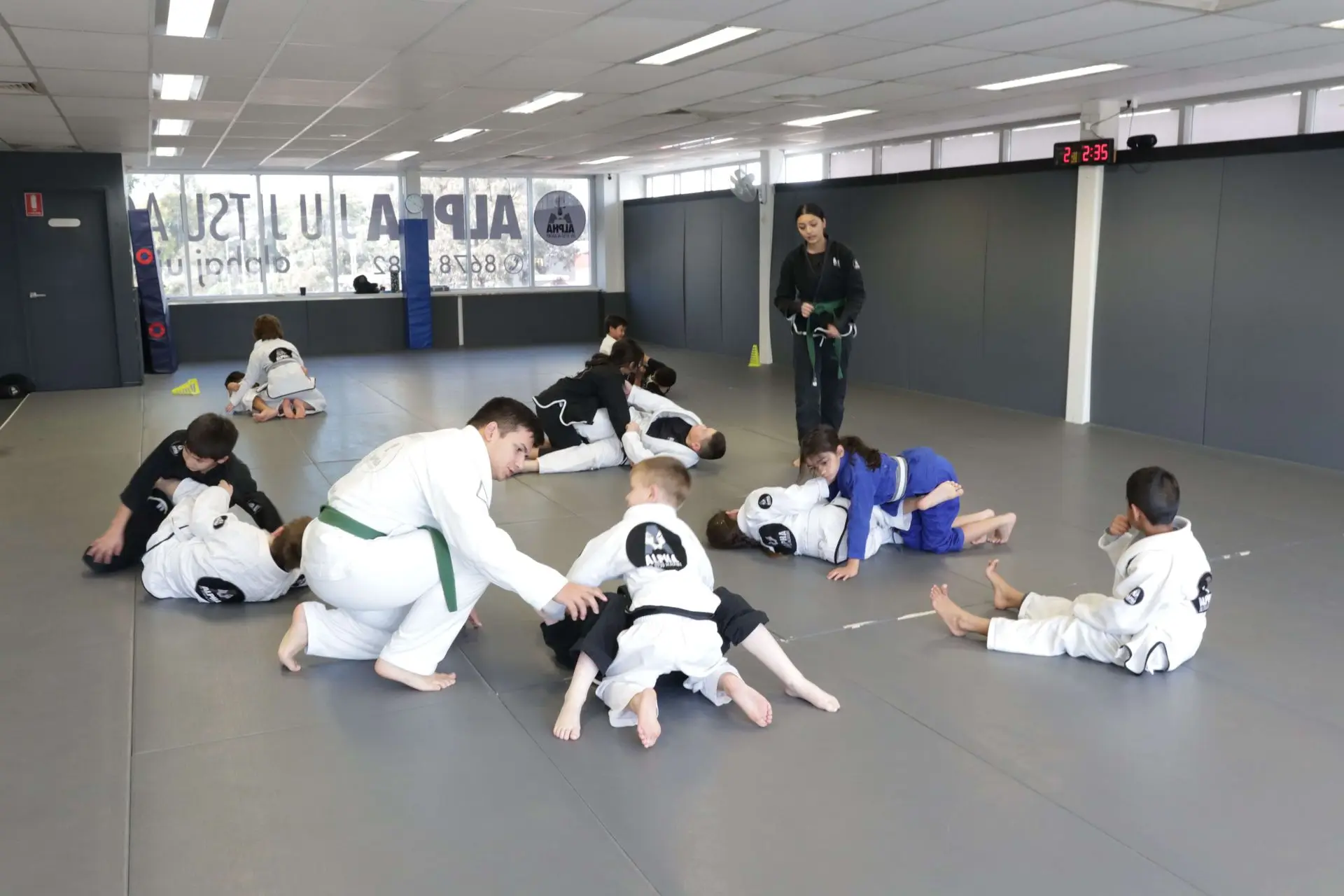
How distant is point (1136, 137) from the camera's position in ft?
27.0

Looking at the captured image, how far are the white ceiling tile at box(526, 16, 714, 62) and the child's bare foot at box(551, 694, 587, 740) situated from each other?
371 cm

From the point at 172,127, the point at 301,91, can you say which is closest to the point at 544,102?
the point at 301,91

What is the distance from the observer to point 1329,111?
7.25 m

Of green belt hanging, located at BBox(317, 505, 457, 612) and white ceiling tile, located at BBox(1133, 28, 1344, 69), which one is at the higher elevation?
white ceiling tile, located at BBox(1133, 28, 1344, 69)

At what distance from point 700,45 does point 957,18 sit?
1527 mm

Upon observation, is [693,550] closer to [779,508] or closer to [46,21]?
[779,508]

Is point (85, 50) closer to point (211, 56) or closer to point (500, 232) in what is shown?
point (211, 56)

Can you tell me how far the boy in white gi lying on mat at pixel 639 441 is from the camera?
7.01 m

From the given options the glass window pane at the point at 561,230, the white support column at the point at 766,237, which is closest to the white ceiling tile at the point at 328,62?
the white support column at the point at 766,237

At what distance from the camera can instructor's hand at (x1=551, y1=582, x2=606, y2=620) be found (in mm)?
3119

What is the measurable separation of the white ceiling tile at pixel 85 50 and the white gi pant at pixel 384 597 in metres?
3.73

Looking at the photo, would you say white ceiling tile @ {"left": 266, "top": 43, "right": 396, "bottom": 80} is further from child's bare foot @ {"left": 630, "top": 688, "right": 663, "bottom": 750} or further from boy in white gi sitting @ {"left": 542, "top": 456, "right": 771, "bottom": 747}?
child's bare foot @ {"left": 630, "top": 688, "right": 663, "bottom": 750}

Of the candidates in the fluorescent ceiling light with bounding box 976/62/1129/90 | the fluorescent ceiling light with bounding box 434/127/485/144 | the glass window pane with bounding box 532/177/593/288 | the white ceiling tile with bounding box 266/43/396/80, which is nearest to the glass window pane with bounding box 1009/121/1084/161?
the fluorescent ceiling light with bounding box 976/62/1129/90

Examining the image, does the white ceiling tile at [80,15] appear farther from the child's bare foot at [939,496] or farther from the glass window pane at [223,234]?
the glass window pane at [223,234]
